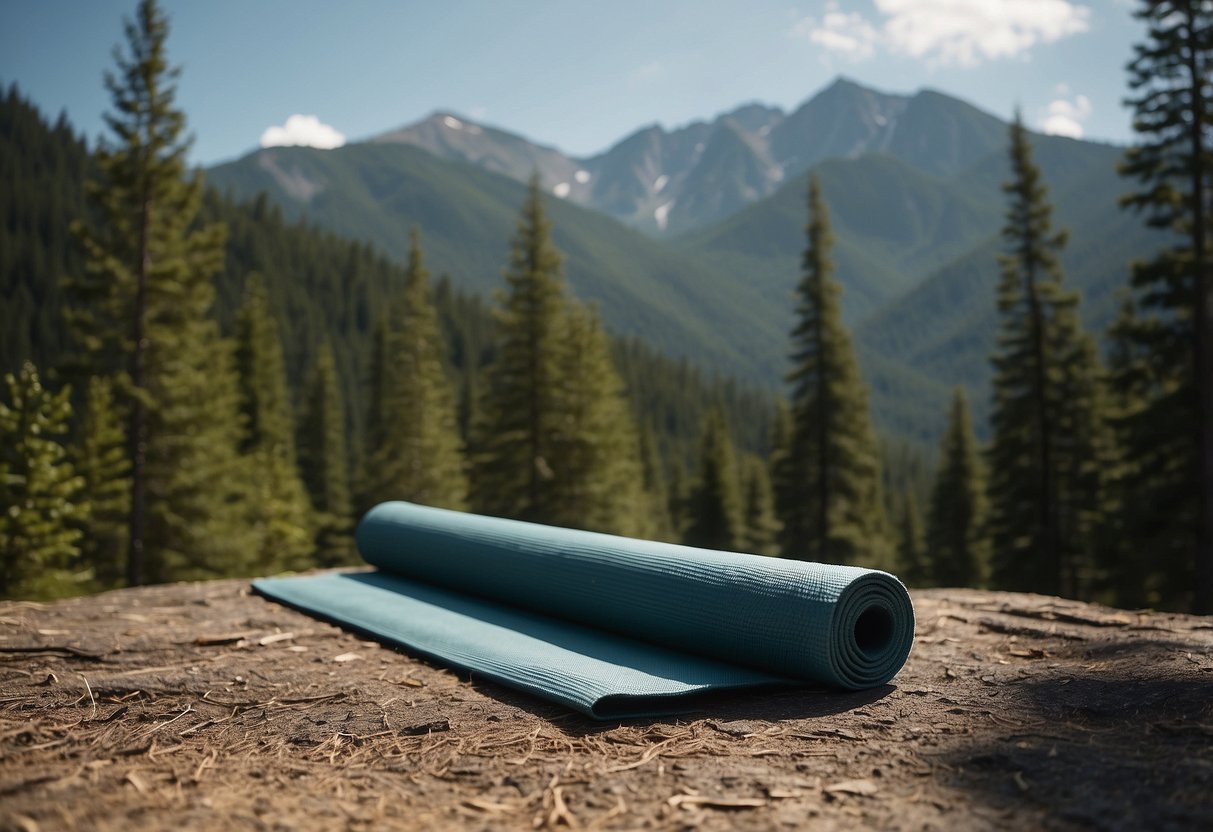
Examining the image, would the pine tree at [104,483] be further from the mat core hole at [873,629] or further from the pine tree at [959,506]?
the pine tree at [959,506]

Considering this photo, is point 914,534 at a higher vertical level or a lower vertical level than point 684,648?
lower

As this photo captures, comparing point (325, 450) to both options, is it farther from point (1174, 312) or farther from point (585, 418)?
point (1174, 312)

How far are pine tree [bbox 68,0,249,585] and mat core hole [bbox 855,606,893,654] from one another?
70.7 ft

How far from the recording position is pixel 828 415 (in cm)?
3034

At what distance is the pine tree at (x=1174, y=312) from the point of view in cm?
1767

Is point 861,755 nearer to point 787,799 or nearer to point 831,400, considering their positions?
point 787,799

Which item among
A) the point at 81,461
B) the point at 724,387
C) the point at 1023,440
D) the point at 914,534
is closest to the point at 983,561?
the point at 1023,440

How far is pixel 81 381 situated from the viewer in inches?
908

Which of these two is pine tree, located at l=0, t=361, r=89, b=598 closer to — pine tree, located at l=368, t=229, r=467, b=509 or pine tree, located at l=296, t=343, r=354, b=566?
pine tree, located at l=368, t=229, r=467, b=509

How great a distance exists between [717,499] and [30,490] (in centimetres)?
3621

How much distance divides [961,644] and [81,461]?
2423cm

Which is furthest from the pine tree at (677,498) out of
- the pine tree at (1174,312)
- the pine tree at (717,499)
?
the pine tree at (1174,312)

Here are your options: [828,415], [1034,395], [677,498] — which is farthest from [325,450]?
[1034,395]

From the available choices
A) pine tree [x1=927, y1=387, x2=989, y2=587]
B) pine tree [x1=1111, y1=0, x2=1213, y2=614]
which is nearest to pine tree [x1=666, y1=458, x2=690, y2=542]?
pine tree [x1=927, y1=387, x2=989, y2=587]
